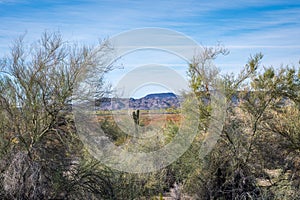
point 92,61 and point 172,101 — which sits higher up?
point 92,61

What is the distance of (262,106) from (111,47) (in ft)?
15.9

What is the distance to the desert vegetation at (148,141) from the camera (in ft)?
37.8

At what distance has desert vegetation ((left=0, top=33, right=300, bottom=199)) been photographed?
37.8ft

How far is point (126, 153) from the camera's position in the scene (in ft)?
44.4

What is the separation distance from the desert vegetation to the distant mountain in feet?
1.65

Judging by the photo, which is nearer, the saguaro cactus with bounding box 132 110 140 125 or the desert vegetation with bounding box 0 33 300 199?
the desert vegetation with bounding box 0 33 300 199

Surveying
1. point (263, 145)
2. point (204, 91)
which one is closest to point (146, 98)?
point (204, 91)

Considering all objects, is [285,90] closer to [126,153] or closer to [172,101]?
[172,101]

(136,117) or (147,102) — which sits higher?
(147,102)

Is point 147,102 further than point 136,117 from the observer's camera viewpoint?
No

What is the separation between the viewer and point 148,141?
14.9m

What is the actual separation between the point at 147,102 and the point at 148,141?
1371mm

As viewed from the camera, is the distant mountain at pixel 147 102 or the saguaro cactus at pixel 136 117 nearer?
the distant mountain at pixel 147 102

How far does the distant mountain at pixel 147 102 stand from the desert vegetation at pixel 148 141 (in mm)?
501
